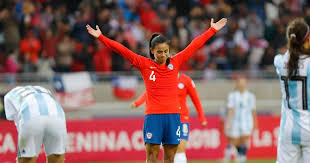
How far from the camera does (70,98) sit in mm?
15977

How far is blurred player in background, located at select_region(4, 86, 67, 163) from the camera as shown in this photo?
718 centimetres

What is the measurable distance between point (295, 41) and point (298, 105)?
2.28 ft

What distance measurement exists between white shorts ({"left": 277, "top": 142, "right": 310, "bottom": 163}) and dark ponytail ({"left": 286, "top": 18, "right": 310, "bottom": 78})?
2.52 ft

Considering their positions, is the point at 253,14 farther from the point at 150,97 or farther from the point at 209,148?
the point at 150,97

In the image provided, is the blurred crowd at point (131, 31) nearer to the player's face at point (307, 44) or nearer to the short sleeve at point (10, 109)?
the short sleeve at point (10, 109)

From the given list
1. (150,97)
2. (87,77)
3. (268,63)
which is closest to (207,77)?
(268,63)

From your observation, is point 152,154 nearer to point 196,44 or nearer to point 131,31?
point 196,44

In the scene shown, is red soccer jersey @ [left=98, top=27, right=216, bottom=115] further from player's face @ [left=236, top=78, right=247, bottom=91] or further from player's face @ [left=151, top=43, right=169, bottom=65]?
player's face @ [left=236, top=78, right=247, bottom=91]

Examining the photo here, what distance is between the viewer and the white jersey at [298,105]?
6672 mm

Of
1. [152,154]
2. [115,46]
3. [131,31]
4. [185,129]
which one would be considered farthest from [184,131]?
[131,31]

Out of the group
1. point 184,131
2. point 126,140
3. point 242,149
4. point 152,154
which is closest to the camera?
point 152,154

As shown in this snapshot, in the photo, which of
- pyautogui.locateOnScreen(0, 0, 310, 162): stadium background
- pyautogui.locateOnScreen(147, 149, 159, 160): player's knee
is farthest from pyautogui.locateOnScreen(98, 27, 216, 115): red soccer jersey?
pyautogui.locateOnScreen(0, 0, 310, 162): stadium background

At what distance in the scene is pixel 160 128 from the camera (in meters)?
7.96

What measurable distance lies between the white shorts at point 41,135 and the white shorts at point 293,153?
8.40 feet
